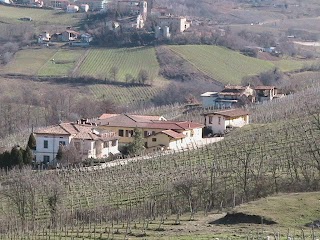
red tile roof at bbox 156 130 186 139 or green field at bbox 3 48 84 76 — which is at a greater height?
red tile roof at bbox 156 130 186 139

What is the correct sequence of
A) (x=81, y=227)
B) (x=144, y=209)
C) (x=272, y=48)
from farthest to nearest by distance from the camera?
1. (x=272, y=48)
2. (x=144, y=209)
3. (x=81, y=227)

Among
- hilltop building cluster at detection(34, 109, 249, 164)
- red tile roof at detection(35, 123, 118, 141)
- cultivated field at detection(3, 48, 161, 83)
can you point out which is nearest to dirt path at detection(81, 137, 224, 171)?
hilltop building cluster at detection(34, 109, 249, 164)

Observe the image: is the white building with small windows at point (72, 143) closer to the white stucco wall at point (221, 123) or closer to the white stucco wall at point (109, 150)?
the white stucco wall at point (109, 150)

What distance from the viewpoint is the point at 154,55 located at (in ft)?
351

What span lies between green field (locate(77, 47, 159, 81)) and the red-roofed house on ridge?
37.0 metres

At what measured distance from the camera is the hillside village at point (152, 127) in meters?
31.3

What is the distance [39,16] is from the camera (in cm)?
13675

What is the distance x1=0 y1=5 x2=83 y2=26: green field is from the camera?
428 feet

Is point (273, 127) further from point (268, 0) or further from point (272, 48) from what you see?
point (268, 0)

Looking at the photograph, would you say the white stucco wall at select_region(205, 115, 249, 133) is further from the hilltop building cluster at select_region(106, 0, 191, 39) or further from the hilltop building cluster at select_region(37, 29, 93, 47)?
the hilltop building cluster at select_region(37, 29, 93, 47)

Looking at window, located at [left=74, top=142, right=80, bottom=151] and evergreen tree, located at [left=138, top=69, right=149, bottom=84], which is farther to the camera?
evergreen tree, located at [left=138, top=69, right=149, bottom=84]

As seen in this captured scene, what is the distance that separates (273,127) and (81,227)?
77.8 ft

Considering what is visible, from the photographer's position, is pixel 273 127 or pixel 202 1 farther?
pixel 202 1

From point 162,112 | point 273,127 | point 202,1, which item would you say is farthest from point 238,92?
point 202,1
